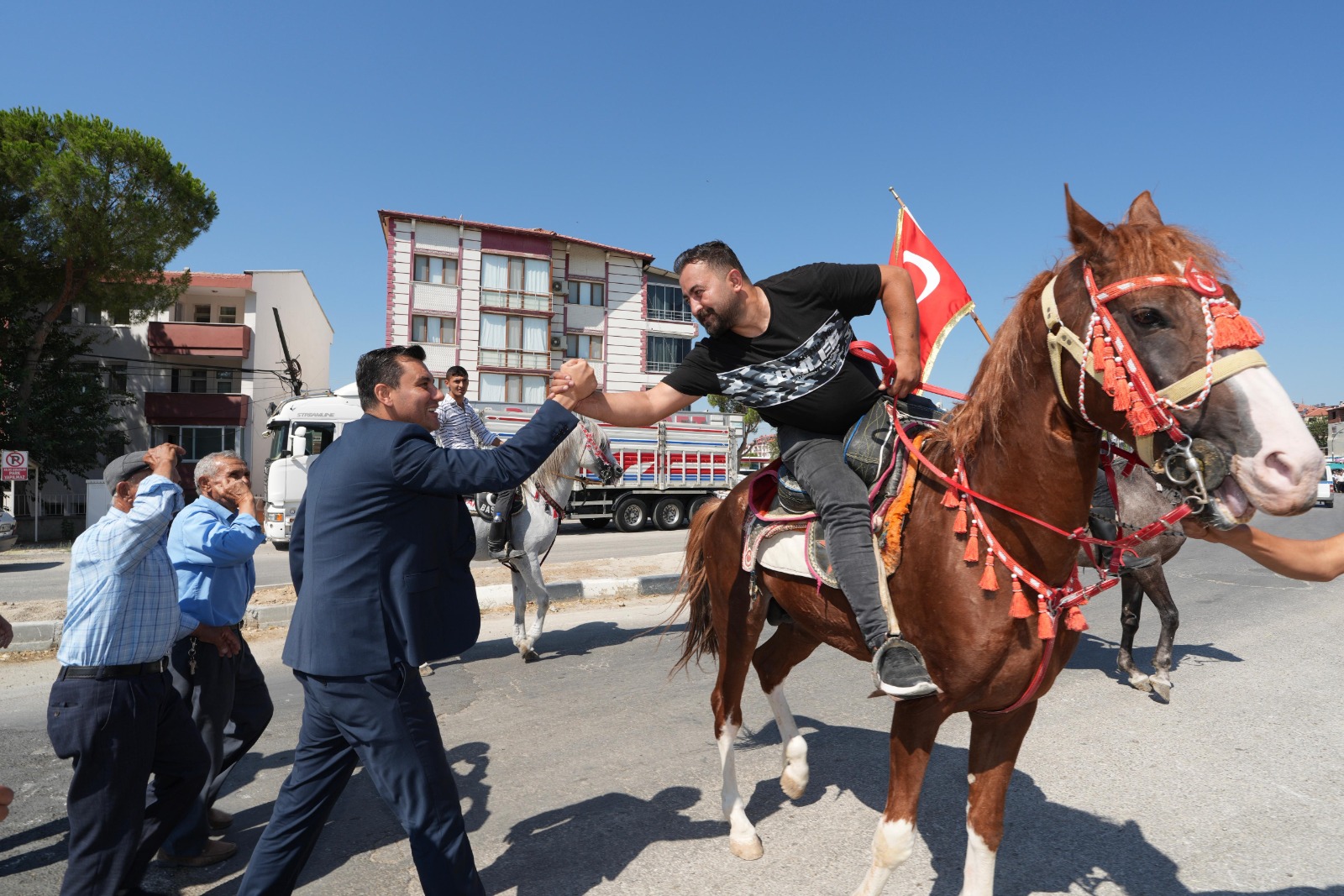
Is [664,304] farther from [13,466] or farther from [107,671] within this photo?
[107,671]

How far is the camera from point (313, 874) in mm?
3230

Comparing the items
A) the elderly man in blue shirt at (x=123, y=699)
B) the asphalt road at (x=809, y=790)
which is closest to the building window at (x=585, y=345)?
the asphalt road at (x=809, y=790)

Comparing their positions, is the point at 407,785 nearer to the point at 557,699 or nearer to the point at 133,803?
the point at 133,803

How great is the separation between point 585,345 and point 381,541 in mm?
33152

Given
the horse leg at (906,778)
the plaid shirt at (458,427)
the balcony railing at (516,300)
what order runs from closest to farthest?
1. the horse leg at (906,778)
2. the plaid shirt at (458,427)
3. the balcony railing at (516,300)

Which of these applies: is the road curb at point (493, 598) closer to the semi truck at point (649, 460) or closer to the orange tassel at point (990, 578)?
the orange tassel at point (990, 578)

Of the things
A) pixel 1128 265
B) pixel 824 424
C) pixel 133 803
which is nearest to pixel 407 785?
pixel 133 803

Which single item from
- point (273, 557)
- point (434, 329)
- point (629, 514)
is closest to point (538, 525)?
point (273, 557)

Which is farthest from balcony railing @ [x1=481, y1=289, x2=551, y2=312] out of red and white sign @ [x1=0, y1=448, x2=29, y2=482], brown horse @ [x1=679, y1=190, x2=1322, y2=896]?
brown horse @ [x1=679, y1=190, x2=1322, y2=896]

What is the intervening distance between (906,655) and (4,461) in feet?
67.6

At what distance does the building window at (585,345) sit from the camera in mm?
34938

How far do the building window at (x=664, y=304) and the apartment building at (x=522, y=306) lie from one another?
2.2 inches

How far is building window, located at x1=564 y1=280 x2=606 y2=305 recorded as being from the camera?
115 ft

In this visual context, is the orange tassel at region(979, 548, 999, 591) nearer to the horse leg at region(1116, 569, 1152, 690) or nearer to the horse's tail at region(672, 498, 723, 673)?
the horse's tail at region(672, 498, 723, 673)
